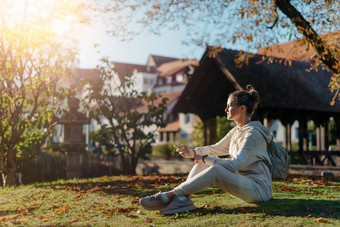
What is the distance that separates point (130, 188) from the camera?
28.9ft

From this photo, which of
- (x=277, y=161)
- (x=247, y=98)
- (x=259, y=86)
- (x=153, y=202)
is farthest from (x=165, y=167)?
(x=247, y=98)

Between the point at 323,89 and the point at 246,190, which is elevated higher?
the point at 323,89

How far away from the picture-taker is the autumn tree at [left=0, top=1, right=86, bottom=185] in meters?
11.2

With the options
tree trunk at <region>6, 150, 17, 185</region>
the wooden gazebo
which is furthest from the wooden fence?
the wooden gazebo

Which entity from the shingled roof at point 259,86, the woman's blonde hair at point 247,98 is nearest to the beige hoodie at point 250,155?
the woman's blonde hair at point 247,98

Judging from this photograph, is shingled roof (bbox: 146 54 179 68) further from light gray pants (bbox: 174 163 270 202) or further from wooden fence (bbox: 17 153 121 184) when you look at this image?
light gray pants (bbox: 174 163 270 202)

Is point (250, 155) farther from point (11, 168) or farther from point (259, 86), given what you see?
point (259, 86)

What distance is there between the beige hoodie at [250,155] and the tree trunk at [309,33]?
19.4ft

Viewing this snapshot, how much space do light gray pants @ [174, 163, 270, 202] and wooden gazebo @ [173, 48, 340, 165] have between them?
10496 mm

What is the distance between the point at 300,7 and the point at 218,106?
7594mm

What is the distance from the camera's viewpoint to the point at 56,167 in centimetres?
1678

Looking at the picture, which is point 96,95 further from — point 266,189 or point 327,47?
A: point 266,189

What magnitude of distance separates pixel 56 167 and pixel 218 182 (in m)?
12.8

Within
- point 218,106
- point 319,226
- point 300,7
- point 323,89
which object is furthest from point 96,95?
point 319,226
